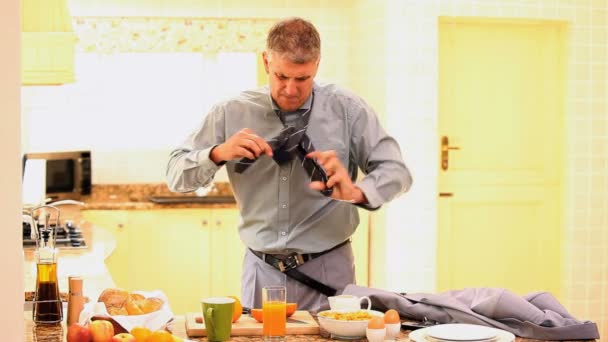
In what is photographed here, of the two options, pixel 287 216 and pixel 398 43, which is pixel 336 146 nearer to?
→ pixel 287 216

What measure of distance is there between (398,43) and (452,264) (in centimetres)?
158

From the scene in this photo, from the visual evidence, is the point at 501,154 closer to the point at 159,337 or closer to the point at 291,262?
the point at 291,262

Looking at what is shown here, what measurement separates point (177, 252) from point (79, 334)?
4.11m

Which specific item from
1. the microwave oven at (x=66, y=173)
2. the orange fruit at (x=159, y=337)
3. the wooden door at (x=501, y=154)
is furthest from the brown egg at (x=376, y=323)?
the microwave oven at (x=66, y=173)

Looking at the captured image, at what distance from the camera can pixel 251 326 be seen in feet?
8.80

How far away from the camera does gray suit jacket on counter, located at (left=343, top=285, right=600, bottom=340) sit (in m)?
2.65

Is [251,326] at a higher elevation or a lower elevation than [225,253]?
higher

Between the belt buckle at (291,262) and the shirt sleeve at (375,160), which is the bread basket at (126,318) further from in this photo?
the shirt sleeve at (375,160)

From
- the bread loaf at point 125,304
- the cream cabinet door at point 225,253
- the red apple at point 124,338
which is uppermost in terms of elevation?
the bread loaf at point 125,304

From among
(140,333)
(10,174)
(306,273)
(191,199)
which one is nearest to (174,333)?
(140,333)

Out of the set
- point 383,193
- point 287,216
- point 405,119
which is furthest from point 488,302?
point 405,119

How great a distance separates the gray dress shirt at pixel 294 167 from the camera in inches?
133

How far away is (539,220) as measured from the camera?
6.91 meters

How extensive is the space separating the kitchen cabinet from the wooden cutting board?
3.70m
